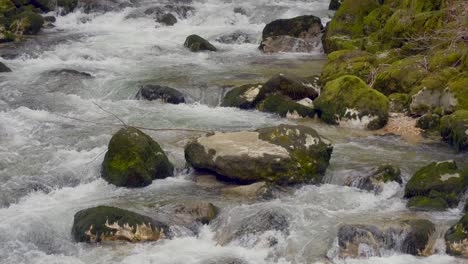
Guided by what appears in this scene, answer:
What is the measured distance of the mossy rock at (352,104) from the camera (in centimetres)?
1401

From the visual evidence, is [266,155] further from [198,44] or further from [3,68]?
[198,44]

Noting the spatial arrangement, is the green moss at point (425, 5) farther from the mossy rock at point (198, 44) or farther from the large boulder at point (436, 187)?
the large boulder at point (436, 187)

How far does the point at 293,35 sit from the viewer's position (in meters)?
21.7

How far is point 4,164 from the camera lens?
1186 centimetres

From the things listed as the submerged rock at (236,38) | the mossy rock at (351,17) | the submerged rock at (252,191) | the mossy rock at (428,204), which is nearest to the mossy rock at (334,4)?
the submerged rock at (236,38)

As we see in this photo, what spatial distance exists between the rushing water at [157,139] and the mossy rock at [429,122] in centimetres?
83

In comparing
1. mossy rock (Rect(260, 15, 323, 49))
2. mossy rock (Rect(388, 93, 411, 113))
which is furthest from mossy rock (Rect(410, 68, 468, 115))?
mossy rock (Rect(260, 15, 323, 49))

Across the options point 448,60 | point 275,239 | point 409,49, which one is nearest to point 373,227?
point 275,239

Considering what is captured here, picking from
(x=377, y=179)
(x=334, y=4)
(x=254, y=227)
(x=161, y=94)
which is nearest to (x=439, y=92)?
(x=377, y=179)

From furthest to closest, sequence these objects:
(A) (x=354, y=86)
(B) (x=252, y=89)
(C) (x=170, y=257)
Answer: (B) (x=252, y=89), (A) (x=354, y=86), (C) (x=170, y=257)

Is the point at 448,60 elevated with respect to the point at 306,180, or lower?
elevated

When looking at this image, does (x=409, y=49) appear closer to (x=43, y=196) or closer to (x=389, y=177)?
(x=389, y=177)

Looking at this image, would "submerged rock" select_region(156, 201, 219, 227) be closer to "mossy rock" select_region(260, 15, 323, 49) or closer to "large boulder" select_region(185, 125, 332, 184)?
"large boulder" select_region(185, 125, 332, 184)

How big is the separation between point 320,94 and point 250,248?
6636 millimetres
